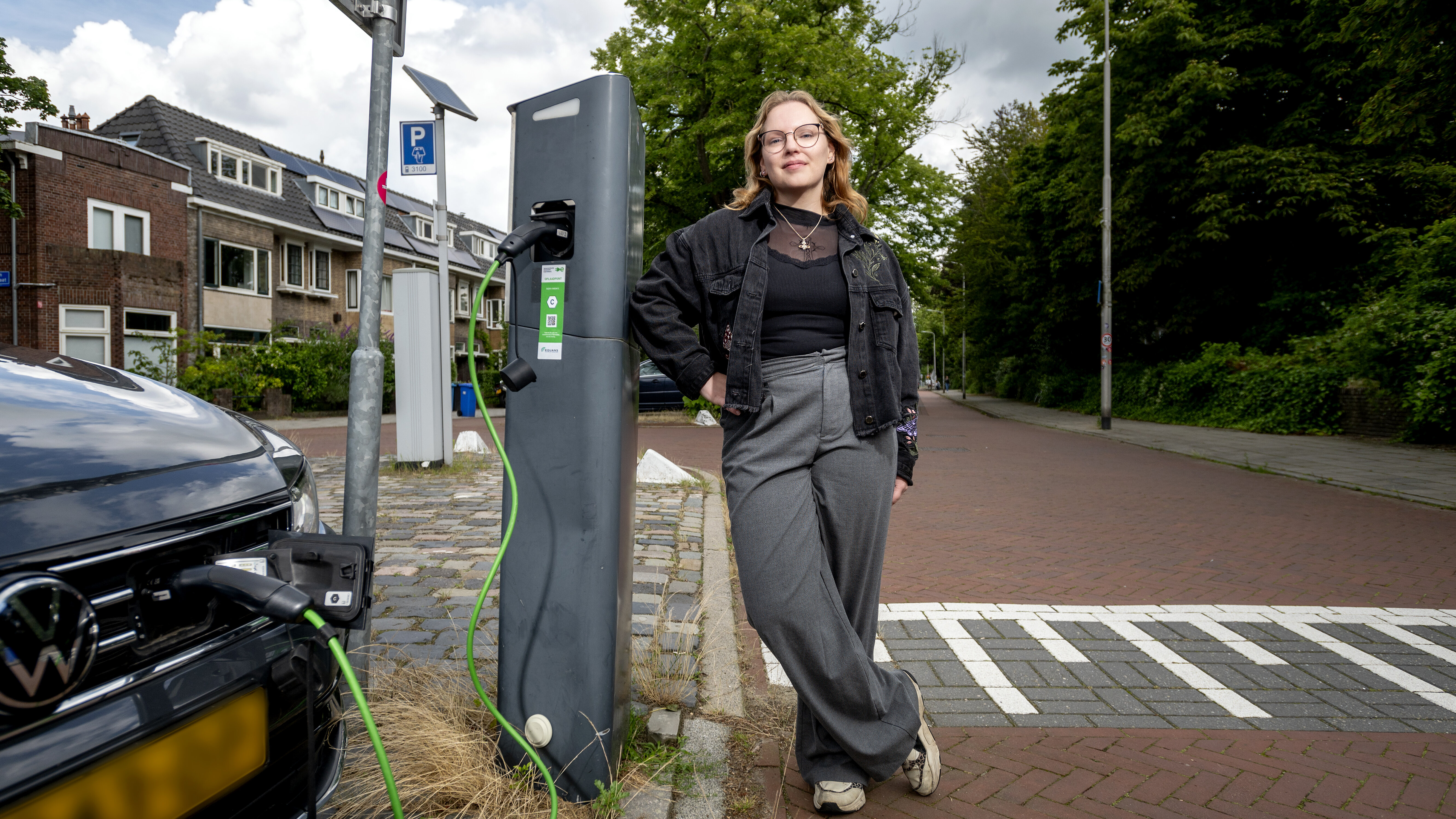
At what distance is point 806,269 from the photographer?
2.24m

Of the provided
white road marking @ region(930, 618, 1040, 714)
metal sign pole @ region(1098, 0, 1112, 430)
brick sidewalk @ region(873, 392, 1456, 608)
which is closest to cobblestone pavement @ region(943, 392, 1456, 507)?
brick sidewalk @ region(873, 392, 1456, 608)

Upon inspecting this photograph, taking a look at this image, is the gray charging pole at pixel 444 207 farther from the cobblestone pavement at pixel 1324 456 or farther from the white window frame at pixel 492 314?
the white window frame at pixel 492 314

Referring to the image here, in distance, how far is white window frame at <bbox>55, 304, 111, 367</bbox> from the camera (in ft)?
72.6

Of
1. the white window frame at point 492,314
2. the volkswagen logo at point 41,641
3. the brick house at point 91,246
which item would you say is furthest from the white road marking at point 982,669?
the white window frame at point 492,314

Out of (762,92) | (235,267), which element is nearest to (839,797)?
(762,92)

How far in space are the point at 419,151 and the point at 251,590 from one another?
26.5ft

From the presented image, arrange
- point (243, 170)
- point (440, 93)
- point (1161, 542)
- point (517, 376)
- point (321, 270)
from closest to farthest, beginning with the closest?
point (517, 376) → point (1161, 542) → point (440, 93) → point (243, 170) → point (321, 270)

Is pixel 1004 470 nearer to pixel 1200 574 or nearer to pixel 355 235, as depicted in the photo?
pixel 1200 574

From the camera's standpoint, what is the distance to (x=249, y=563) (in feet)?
4.93

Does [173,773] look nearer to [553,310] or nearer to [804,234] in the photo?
[553,310]

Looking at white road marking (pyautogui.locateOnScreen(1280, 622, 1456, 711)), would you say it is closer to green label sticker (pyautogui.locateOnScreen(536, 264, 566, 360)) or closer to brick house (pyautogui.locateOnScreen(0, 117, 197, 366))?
green label sticker (pyautogui.locateOnScreen(536, 264, 566, 360))

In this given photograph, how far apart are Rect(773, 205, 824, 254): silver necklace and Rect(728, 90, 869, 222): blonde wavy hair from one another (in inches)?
2.5

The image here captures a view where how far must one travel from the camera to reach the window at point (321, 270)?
31.4m

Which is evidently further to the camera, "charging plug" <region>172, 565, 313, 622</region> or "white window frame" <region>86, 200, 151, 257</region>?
"white window frame" <region>86, 200, 151, 257</region>
